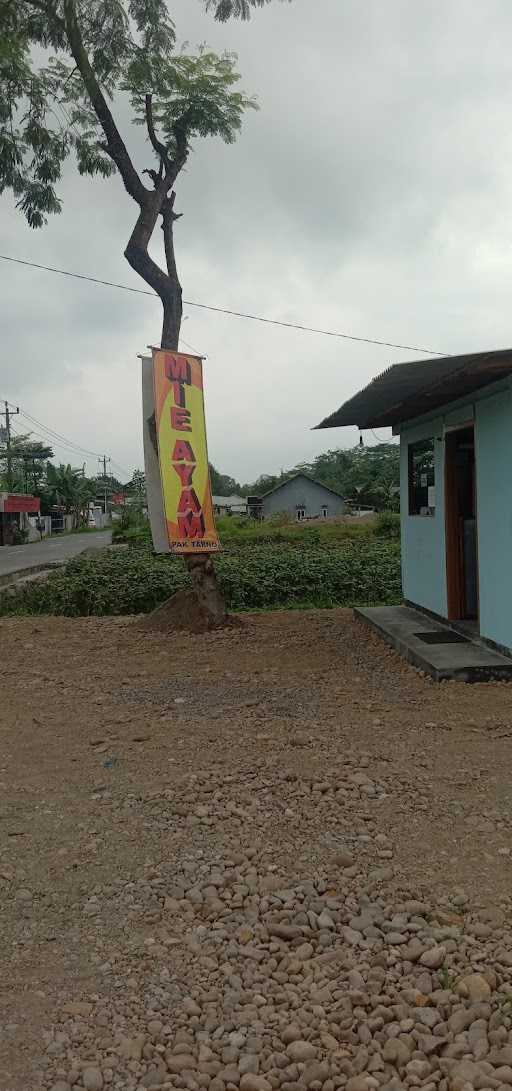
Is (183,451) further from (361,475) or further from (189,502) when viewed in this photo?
(361,475)

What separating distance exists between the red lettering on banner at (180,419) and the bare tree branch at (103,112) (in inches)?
122

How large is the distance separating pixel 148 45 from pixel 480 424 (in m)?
6.74

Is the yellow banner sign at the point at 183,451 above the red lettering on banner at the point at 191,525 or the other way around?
above

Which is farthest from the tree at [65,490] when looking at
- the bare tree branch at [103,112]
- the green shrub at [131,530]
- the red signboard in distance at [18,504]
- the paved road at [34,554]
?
the bare tree branch at [103,112]

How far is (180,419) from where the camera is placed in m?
8.48

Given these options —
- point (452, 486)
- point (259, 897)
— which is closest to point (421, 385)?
point (452, 486)

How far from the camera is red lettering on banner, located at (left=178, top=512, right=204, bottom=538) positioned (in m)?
8.54

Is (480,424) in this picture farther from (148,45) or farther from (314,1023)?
(148,45)

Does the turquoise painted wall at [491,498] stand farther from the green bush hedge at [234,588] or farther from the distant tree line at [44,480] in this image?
the distant tree line at [44,480]

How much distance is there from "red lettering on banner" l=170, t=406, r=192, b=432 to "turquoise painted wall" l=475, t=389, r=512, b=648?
3.26 m

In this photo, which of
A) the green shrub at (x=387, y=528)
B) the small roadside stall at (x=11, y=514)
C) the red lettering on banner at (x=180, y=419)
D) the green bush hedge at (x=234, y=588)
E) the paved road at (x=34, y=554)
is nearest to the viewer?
the red lettering on banner at (x=180, y=419)

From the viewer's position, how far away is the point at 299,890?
274 cm

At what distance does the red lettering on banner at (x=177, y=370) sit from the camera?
8.30 m

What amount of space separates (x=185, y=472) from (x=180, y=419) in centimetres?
58
